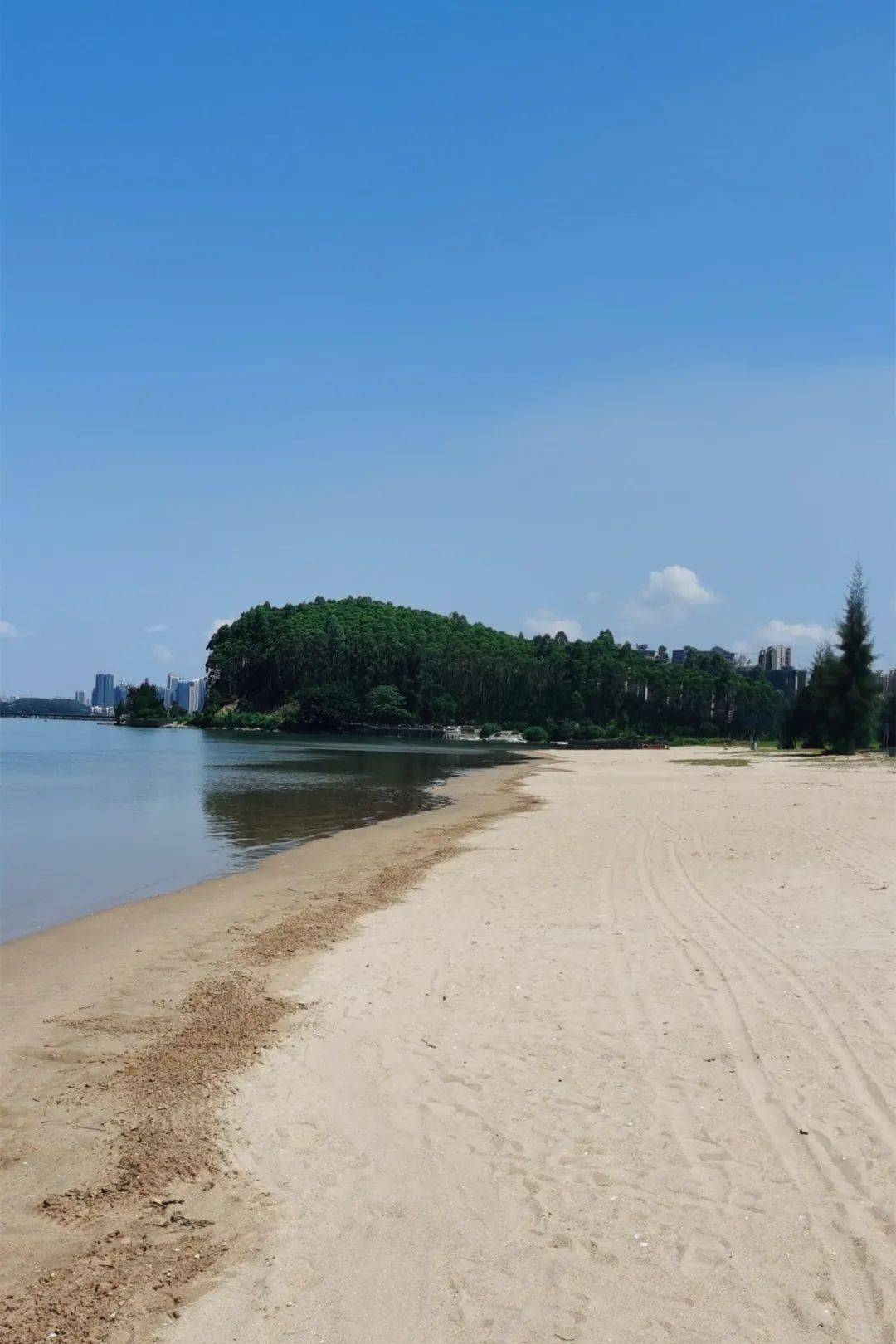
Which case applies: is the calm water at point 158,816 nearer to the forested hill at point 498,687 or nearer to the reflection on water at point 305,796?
the reflection on water at point 305,796

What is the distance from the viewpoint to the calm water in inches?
704

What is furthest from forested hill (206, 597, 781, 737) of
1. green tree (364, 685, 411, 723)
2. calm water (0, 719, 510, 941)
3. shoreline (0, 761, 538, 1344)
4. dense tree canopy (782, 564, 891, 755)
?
shoreline (0, 761, 538, 1344)

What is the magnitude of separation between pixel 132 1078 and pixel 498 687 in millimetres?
157054

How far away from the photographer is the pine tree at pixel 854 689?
192 feet

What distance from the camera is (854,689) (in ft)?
193

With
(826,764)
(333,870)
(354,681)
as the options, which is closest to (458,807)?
(333,870)

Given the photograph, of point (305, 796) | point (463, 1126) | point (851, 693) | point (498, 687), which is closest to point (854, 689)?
point (851, 693)

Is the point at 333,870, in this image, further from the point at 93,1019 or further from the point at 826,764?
the point at 826,764

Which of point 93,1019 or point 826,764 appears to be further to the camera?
point 826,764

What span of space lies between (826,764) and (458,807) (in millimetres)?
23768

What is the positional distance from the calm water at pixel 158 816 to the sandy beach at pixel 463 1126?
5.16 meters

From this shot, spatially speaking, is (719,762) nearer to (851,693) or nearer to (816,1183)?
(851,693)

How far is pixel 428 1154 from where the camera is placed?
5914 millimetres

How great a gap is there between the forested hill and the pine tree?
61.0 metres
